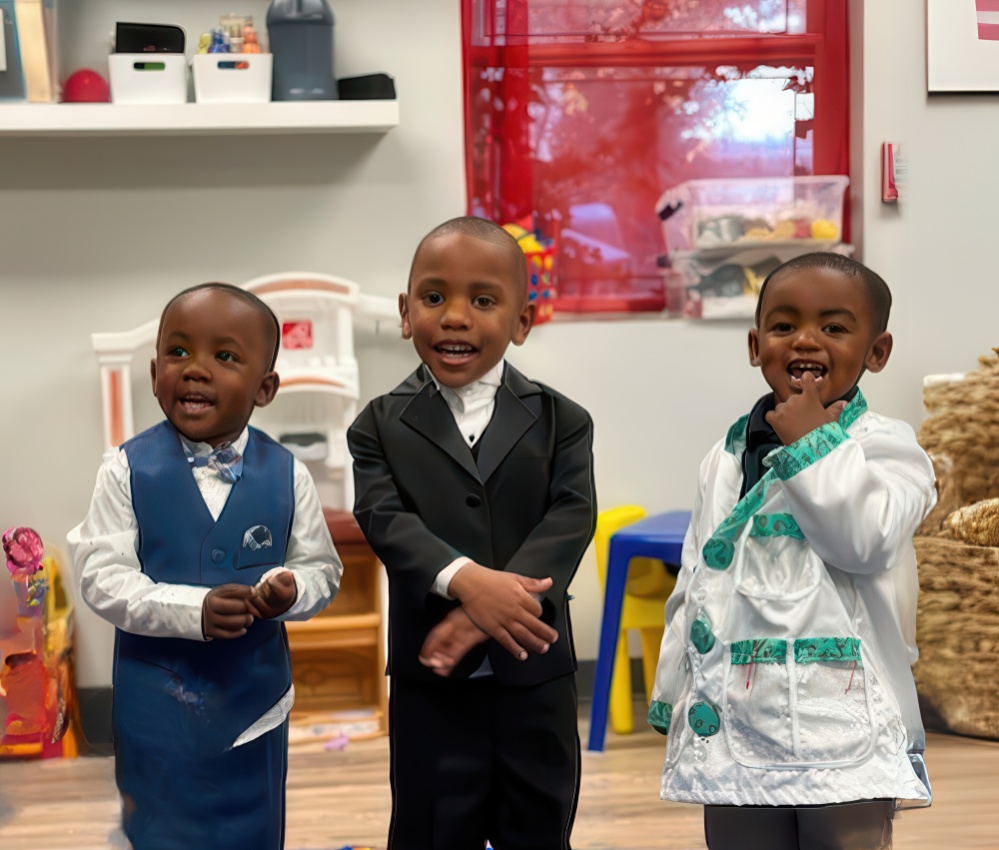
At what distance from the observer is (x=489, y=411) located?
1401 mm

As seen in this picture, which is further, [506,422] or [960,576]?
[960,576]

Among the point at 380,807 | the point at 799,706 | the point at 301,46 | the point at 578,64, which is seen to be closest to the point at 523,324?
the point at 799,706

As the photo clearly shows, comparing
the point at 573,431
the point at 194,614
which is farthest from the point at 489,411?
the point at 194,614

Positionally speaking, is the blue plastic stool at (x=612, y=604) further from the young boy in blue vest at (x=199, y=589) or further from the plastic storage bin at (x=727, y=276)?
the young boy in blue vest at (x=199, y=589)

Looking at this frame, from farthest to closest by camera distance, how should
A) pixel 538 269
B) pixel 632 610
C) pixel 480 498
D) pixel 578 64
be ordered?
pixel 578 64, pixel 538 269, pixel 632 610, pixel 480 498

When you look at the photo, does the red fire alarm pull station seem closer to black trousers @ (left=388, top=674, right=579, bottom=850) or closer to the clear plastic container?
the clear plastic container

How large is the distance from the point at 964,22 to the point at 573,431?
2037 millimetres

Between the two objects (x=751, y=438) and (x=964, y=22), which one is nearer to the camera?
(x=751, y=438)

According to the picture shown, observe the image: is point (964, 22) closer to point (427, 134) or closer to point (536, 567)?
point (427, 134)

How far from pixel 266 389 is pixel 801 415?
2.03 feet

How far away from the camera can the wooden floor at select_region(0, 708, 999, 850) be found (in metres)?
2.06

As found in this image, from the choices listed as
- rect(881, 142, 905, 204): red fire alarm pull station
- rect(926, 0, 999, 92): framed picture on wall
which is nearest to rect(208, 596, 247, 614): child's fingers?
rect(881, 142, 905, 204): red fire alarm pull station

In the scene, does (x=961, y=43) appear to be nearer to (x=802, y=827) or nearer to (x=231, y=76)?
(x=231, y=76)

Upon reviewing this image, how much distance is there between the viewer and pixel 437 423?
1.38 metres
